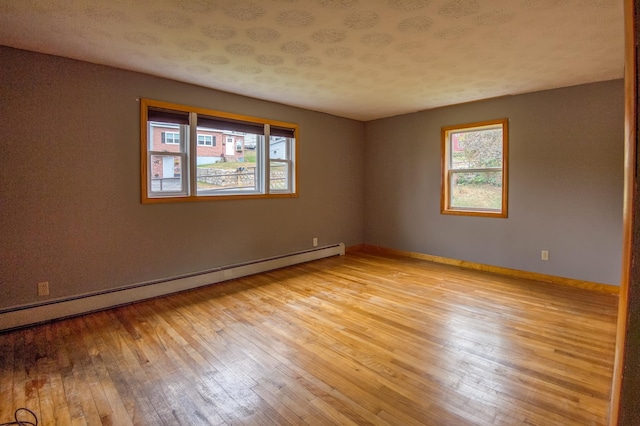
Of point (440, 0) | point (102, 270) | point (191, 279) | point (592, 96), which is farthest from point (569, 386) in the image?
point (102, 270)

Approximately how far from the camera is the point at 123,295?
11.0ft

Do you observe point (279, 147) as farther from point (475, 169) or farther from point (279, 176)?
point (475, 169)

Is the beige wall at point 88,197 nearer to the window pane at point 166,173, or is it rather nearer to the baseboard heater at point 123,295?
the baseboard heater at point 123,295

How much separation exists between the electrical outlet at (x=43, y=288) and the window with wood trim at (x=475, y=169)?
505cm

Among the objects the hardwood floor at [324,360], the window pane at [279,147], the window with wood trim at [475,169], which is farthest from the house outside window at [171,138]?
the window with wood trim at [475,169]

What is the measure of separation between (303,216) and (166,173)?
217 centimetres

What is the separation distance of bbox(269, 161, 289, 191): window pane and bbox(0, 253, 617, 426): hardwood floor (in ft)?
5.85

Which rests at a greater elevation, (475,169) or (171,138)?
(171,138)

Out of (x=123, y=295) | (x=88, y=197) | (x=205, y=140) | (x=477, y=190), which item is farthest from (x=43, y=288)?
(x=477, y=190)

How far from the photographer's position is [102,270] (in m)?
3.25

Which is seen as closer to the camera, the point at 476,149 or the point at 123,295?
the point at 123,295

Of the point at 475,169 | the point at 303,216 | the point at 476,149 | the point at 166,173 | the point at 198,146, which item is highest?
the point at 476,149

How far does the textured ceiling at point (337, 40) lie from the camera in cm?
218

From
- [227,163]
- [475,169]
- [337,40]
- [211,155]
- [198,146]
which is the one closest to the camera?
[337,40]
